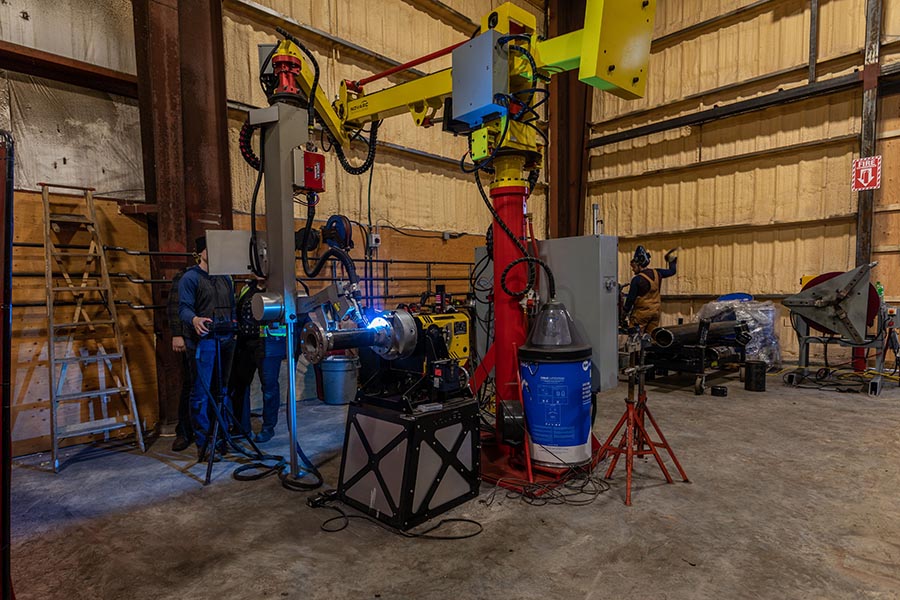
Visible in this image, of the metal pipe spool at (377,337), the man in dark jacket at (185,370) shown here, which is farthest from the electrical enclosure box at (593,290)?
the man in dark jacket at (185,370)

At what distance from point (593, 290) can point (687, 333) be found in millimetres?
3178

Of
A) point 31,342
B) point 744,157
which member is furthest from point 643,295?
point 31,342

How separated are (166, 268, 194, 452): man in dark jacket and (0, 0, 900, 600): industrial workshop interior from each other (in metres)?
0.02

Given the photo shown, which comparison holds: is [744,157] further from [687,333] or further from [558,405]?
→ [558,405]

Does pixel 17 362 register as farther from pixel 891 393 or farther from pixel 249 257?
pixel 891 393

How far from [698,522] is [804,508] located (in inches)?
25.5

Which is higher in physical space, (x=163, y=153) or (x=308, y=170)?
(x=163, y=153)

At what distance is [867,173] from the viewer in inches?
245

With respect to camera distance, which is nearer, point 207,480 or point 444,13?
point 207,480

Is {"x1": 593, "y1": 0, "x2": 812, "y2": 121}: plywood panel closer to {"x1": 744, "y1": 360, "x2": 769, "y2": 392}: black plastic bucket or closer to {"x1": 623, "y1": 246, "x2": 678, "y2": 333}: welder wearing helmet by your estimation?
{"x1": 623, "y1": 246, "x2": 678, "y2": 333}: welder wearing helmet

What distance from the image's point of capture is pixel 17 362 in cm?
363

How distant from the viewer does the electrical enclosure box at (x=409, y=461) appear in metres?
2.43

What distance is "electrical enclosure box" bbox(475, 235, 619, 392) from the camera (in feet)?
10.2

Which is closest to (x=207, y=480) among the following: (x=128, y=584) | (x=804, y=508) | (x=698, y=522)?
(x=128, y=584)
